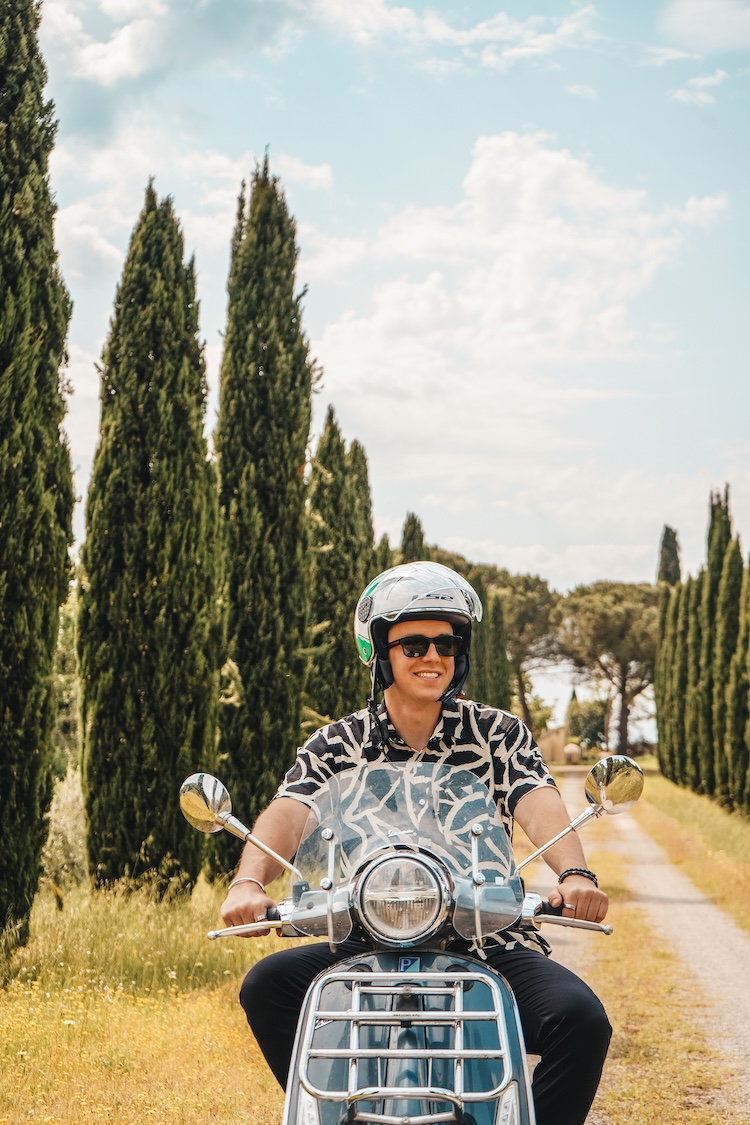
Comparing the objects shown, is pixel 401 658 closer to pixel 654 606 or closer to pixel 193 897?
pixel 193 897

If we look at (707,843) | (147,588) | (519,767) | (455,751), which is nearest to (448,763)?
(455,751)

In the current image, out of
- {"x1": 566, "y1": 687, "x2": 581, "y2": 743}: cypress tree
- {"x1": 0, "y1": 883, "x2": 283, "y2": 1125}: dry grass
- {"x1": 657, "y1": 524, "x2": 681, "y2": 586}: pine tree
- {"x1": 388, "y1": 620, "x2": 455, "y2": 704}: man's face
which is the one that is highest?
{"x1": 657, "y1": 524, "x2": 681, "y2": 586}: pine tree

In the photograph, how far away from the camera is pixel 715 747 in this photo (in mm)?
27469

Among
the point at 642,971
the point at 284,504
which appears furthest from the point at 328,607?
the point at 642,971

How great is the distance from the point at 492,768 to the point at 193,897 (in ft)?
22.9

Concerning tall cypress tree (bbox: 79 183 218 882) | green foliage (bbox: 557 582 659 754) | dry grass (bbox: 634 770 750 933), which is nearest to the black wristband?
tall cypress tree (bbox: 79 183 218 882)

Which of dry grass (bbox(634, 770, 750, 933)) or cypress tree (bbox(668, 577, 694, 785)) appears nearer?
dry grass (bbox(634, 770, 750, 933))

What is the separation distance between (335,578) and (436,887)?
14.9 m

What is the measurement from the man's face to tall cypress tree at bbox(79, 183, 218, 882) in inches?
254

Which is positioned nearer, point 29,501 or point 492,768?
point 492,768

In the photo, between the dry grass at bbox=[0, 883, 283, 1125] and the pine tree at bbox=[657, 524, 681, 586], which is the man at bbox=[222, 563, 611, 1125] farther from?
the pine tree at bbox=[657, 524, 681, 586]

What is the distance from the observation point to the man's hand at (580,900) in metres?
2.67

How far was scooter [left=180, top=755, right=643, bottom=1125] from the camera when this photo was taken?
2150 millimetres

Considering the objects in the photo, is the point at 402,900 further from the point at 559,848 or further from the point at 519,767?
the point at 519,767
